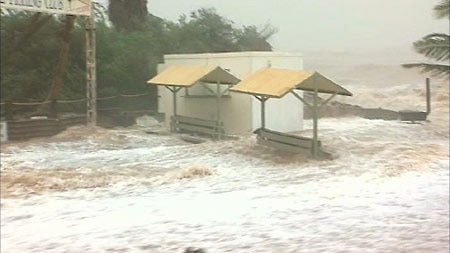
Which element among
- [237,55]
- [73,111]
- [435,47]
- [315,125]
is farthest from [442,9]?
[73,111]

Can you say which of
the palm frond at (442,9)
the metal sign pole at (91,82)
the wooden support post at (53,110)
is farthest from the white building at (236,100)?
the palm frond at (442,9)

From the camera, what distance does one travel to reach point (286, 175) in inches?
111

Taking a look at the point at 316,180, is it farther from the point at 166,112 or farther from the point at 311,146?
the point at 166,112

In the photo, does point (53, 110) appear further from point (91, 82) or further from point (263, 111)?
point (263, 111)

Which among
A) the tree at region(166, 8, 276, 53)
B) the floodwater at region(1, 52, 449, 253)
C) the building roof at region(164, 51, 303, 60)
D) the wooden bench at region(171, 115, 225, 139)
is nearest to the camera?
the floodwater at region(1, 52, 449, 253)

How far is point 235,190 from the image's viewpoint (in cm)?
260

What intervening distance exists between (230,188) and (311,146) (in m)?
0.40

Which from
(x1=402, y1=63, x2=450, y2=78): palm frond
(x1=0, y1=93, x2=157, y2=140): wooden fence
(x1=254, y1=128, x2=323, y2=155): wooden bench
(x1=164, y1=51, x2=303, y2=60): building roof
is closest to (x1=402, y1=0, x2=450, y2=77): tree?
(x1=402, y1=63, x2=450, y2=78): palm frond

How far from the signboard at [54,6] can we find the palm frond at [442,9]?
2.89ft

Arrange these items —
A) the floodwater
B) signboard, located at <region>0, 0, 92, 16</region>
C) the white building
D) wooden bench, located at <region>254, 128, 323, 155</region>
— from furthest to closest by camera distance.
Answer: wooden bench, located at <region>254, 128, 323, 155</region> < the white building < the floodwater < signboard, located at <region>0, 0, 92, 16</region>

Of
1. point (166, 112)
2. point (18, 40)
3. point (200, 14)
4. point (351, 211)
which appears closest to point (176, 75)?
point (166, 112)

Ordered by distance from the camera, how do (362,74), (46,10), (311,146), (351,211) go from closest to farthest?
(46,10) < (362,74) < (351,211) < (311,146)

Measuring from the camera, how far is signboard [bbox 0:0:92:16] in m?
1.60

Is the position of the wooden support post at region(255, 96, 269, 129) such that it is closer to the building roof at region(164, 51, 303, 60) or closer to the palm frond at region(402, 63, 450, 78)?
the building roof at region(164, 51, 303, 60)
